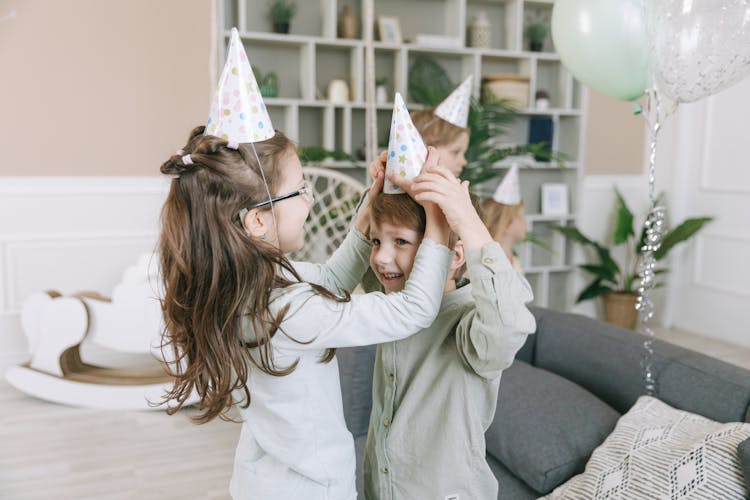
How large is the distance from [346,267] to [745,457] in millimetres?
808

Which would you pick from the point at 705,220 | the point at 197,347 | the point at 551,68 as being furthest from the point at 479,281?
the point at 551,68

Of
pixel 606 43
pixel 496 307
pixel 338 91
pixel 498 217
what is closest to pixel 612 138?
pixel 338 91

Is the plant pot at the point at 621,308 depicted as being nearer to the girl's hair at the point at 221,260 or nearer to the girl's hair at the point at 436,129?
the girl's hair at the point at 436,129

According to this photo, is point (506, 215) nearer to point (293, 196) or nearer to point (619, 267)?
point (293, 196)

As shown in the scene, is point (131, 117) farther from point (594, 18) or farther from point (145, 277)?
point (594, 18)

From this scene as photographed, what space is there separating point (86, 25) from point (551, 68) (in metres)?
2.95

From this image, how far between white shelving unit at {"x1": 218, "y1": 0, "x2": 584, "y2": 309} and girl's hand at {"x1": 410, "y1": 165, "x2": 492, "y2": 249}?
2896 millimetres

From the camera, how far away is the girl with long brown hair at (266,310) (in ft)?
3.17

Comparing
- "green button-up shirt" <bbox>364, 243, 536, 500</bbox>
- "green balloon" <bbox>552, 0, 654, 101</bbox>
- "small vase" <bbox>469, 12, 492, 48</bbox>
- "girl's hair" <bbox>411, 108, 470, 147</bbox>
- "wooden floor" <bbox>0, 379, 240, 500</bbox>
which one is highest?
"small vase" <bbox>469, 12, 492, 48</bbox>

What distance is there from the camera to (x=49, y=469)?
2.40 meters

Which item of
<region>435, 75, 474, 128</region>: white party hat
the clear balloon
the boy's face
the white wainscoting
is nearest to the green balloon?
the clear balloon

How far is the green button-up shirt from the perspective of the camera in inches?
41.4

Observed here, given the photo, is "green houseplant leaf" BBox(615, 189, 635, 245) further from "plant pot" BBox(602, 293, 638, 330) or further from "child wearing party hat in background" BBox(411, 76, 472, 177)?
"child wearing party hat in background" BBox(411, 76, 472, 177)

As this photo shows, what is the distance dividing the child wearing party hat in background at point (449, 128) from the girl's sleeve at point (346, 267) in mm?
1186
